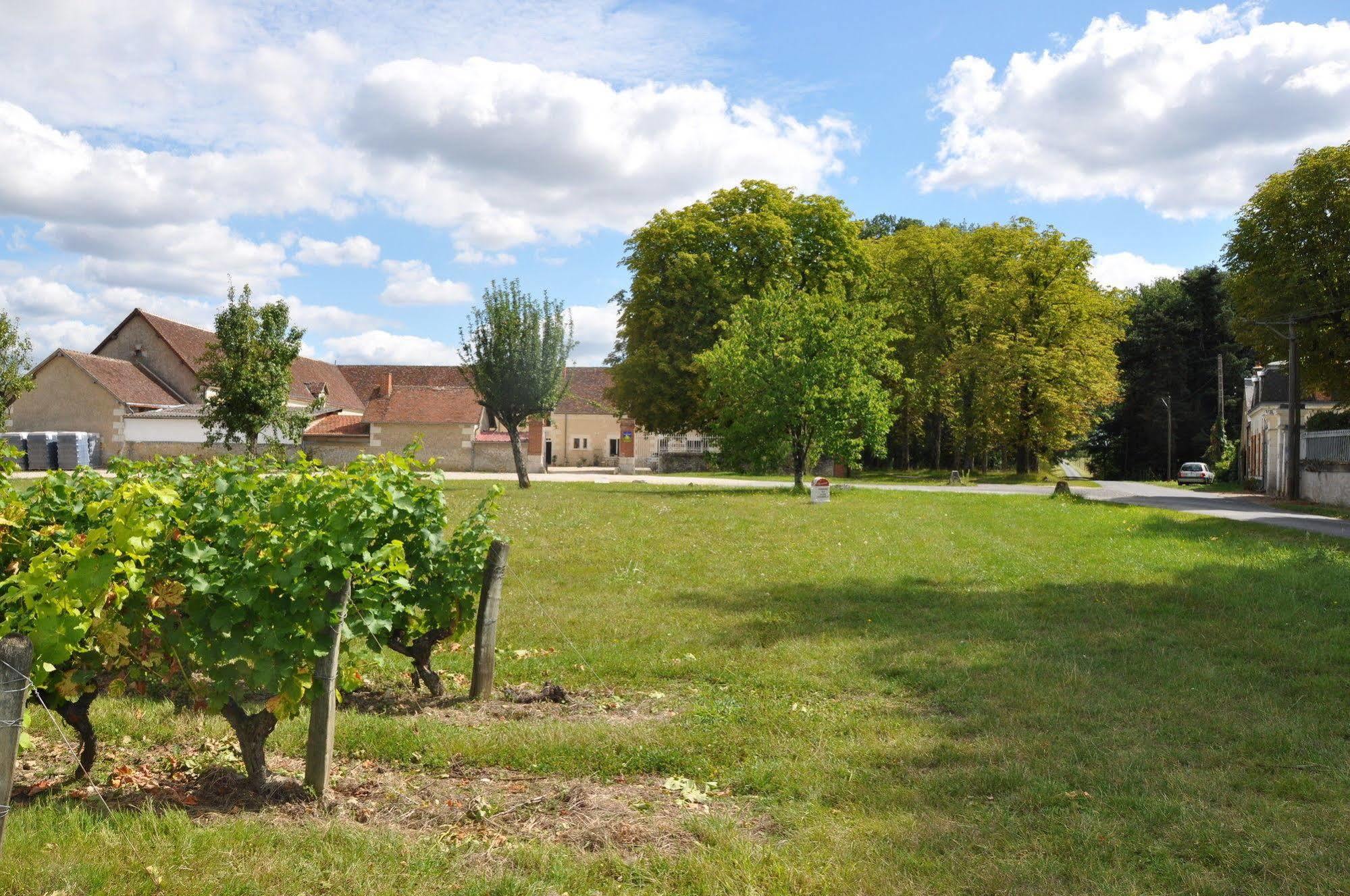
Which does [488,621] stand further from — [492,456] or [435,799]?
[492,456]

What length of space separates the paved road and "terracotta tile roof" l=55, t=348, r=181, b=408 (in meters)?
47.9

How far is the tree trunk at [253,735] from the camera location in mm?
4938

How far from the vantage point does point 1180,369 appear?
65.5 metres

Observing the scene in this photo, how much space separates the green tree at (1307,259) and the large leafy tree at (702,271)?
16.7 m

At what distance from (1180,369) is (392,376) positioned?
55.5 metres

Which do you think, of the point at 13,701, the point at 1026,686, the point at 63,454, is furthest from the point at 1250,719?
the point at 63,454

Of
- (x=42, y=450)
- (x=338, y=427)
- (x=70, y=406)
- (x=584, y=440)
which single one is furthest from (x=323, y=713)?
(x=584, y=440)

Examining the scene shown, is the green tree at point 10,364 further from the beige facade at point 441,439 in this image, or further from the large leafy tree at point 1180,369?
the large leafy tree at point 1180,369

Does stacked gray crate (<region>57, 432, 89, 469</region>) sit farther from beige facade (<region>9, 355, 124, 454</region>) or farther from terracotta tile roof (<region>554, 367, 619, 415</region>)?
terracotta tile roof (<region>554, 367, 619, 415</region>)

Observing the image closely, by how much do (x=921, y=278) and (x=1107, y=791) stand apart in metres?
50.4

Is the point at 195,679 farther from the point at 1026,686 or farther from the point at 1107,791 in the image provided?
the point at 1026,686

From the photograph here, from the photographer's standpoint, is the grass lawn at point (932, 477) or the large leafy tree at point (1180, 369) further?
the large leafy tree at point (1180, 369)

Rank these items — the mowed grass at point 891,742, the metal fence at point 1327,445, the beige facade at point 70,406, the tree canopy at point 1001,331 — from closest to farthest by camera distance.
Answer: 1. the mowed grass at point 891,742
2. the metal fence at point 1327,445
3. the tree canopy at point 1001,331
4. the beige facade at point 70,406

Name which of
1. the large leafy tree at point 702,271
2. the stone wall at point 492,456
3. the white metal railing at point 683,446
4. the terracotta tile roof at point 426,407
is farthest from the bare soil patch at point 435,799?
the white metal railing at point 683,446
